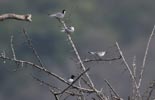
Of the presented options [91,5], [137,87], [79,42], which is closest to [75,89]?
[137,87]

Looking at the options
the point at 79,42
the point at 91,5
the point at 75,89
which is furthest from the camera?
the point at 91,5

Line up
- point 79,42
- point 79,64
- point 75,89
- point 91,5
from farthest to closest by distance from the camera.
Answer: point 91,5
point 79,42
point 79,64
point 75,89

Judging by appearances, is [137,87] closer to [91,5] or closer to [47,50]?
[47,50]

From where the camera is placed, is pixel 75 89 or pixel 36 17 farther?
pixel 36 17

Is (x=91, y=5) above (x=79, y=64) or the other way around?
the other way around

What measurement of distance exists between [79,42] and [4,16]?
229ft

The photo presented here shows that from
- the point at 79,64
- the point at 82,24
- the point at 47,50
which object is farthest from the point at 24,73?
the point at 79,64

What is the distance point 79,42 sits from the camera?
253 ft

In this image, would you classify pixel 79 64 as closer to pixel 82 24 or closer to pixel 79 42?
pixel 79 42

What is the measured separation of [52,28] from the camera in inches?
3378

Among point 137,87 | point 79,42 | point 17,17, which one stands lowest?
point 79,42

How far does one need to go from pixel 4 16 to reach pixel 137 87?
130 cm

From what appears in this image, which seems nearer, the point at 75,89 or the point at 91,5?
the point at 75,89

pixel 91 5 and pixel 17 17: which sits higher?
pixel 17 17
